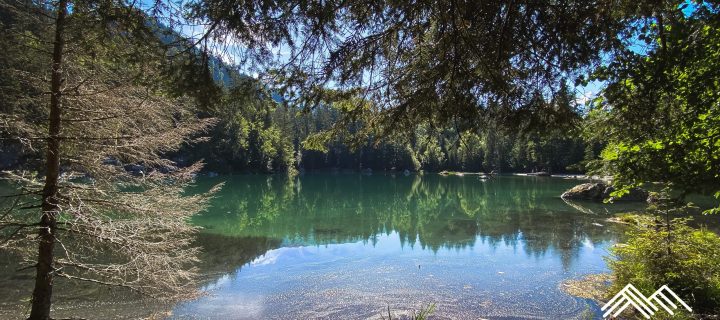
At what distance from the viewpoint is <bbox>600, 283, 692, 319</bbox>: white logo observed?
717 centimetres

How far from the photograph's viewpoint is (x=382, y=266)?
14602 mm

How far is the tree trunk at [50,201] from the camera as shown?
6223mm

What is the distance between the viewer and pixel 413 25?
455 cm

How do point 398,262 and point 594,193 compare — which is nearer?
point 398,262

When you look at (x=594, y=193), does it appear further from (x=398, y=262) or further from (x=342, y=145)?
(x=342, y=145)

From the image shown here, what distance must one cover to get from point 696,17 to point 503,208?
26.8m

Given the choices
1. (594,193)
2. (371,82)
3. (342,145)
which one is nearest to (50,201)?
(371,82)

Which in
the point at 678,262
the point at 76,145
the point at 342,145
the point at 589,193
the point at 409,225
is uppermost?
the point at 342,145

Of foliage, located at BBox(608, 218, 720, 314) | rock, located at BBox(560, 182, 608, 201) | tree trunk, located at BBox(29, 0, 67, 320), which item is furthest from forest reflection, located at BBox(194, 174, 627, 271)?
tree trunk, located at BBox(29, 0, 67, 320)

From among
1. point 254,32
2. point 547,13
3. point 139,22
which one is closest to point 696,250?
point 547,13

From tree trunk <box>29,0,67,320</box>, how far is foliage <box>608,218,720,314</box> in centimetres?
928

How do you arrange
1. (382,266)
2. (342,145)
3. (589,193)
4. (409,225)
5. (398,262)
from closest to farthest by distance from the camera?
(342,145) → (382,266) → (398,262) → (409,225) → (589,193)

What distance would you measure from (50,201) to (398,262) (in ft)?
35.3

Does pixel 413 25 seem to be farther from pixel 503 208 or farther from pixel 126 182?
pixel 503 208
